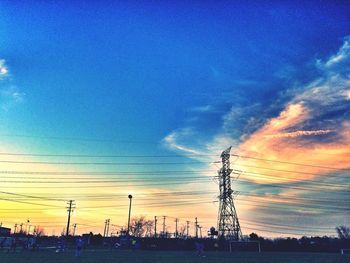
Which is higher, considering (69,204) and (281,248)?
(69,204)

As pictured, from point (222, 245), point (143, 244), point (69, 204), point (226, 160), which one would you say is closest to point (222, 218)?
point (222, 245)

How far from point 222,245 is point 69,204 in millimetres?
56384

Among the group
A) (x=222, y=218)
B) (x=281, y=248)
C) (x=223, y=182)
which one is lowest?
(x=281, y=248)

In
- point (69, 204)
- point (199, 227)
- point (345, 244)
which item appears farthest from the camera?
point (199, 227)

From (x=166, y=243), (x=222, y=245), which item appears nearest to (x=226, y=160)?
(x=222, y=245)

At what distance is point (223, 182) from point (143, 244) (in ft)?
87.9

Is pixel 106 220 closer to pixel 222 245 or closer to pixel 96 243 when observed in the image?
pixel 96 243

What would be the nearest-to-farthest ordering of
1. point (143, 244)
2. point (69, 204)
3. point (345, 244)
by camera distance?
point (143, 244)
point (345, 244)
point (69, 204)

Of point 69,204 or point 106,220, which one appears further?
point 106,220

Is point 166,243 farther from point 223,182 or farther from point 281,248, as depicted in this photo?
point 281,248

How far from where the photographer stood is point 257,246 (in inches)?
3036

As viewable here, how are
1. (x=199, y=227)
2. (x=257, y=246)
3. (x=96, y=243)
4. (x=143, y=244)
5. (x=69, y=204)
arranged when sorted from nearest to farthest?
1. (x=257, y=246)
2. (x=143, y=244)
3. (x=69, y=204)
4. (x=96, y=243)
5. (x=199, y=227)

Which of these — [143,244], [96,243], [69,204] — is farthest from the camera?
[96,243]

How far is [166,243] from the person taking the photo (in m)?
85.8
